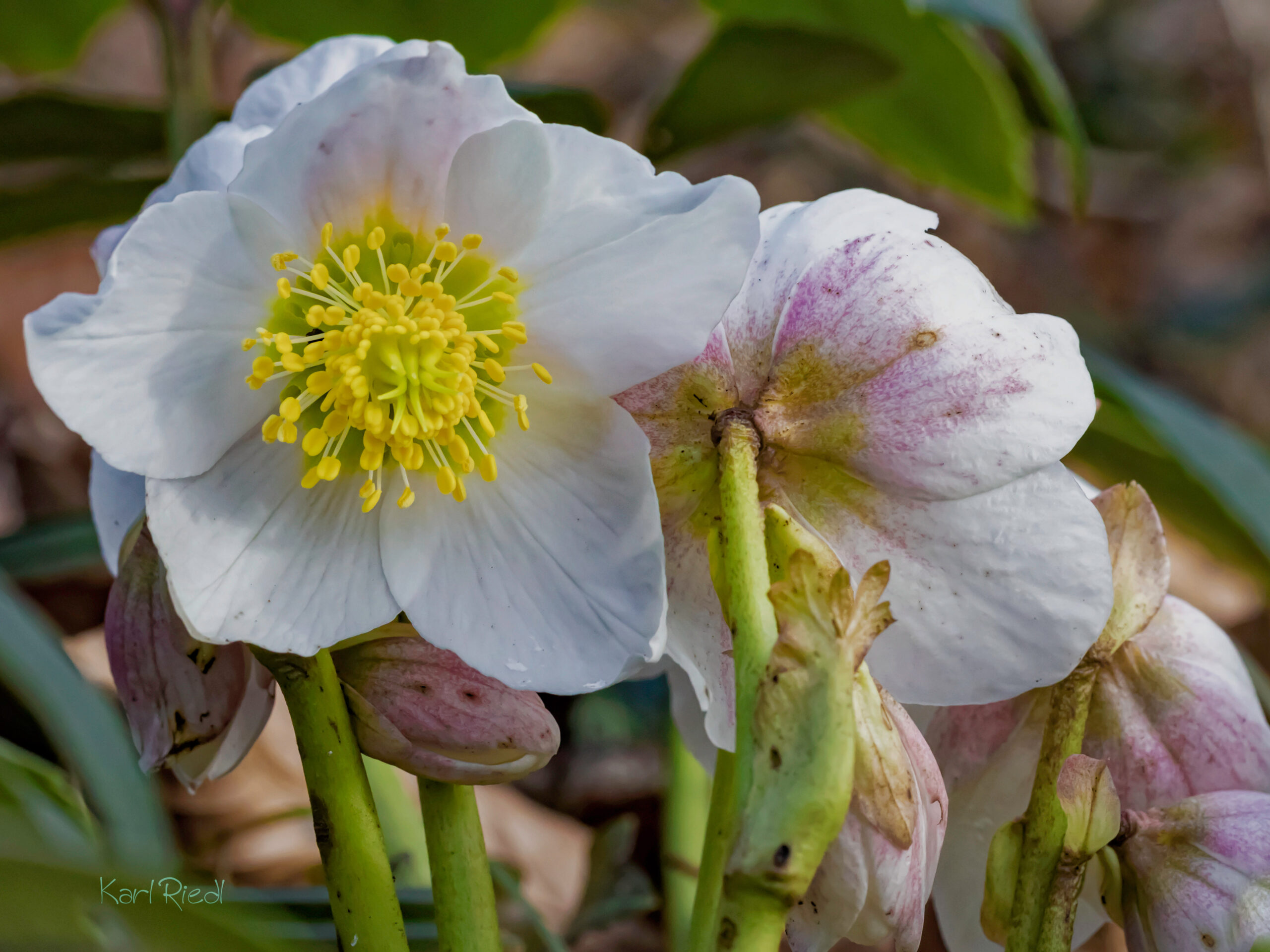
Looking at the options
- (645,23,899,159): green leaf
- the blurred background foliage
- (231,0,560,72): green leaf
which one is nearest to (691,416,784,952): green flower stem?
the blurred background foliage

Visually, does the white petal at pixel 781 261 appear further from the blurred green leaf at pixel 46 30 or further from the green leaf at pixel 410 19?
the blurred green leaf at pixel 46 30

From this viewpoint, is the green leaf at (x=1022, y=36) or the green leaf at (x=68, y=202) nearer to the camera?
the green leaf at (x=1022, y=36)

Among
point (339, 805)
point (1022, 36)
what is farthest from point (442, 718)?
point (1022, 36)

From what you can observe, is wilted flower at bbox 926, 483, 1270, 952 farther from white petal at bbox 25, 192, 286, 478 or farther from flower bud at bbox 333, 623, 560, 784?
white petal at bbox 25, 192, 286, 478

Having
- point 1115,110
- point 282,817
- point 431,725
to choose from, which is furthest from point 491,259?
point 1115,110

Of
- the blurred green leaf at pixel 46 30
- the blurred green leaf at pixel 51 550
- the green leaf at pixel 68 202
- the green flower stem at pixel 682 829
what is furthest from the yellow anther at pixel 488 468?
the blurred green leaf at pixel 46 30

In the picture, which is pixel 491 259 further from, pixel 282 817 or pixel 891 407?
pixel 282 817

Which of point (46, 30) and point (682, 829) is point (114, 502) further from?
point (46, 30)
